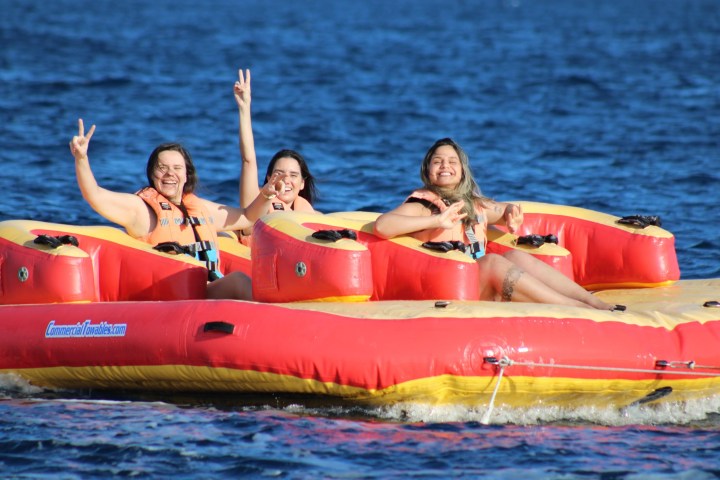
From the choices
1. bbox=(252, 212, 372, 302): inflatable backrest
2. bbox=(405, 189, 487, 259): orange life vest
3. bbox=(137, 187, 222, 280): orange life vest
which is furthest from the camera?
bbox=(137, 187, 222, 280): orange life vest

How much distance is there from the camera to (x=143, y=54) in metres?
29.0

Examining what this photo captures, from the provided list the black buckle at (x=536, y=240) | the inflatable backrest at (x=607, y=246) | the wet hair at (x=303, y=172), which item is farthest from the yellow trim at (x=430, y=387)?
the wet hair at (x=303, y=172)

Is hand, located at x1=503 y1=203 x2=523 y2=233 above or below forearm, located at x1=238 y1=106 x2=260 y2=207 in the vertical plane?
below

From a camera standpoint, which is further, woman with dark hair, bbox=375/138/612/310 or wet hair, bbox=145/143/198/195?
wet hair, bbox=145/143/198/195

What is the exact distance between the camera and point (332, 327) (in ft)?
20.4

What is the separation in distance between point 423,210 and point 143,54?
75.4 ft

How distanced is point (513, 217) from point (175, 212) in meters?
2.08

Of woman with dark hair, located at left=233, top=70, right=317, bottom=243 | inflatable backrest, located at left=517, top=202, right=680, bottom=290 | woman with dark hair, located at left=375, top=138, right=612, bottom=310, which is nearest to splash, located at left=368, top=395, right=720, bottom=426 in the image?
woman with dark hair, located at left=375, top=138, right=612, bottom=310

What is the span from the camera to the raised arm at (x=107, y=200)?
7004mm

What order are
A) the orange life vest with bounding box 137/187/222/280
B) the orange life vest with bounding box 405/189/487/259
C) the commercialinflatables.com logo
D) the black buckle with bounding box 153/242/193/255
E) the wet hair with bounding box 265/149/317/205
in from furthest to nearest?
1. the wet hair with bounding box 265/149/317/205
2. the orange life vest with bounding box 137/187/222/280
3. the black buckle with bounding box 153/242/193/255
4. the orange life vest with bounding box 405/189/487/259
5. the commercialinflatables.com logo

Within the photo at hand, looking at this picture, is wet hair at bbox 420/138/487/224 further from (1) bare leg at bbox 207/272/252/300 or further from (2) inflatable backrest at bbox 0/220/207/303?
(2) inflatable backrest at bbox 0/220/207/303

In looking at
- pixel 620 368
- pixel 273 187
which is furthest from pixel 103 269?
pixel 620 368

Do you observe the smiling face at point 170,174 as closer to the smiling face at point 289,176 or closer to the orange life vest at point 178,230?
the orange life vest at point 178,230

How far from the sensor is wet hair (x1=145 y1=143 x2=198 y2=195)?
746cm
